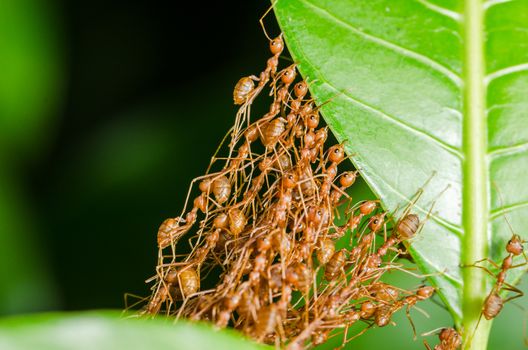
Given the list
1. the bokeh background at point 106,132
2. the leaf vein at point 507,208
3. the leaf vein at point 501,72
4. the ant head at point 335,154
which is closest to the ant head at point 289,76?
the ant head at point 335,154

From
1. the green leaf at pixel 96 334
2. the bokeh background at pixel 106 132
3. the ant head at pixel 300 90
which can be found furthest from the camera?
the bokeh background at pixel 106 132

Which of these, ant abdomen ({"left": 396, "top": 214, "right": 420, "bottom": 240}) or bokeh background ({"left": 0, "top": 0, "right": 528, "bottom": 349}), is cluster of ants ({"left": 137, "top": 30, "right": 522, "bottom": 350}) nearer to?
ant abdomen ({"left": 396, "top": 214, "right": 420, "bottom": 240})

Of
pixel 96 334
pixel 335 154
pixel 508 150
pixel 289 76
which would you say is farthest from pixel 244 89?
pixel 96 334

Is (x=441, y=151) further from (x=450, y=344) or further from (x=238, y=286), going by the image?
(x=238, y=286)

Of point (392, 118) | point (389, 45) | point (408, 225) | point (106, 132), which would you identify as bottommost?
point (408, 225)

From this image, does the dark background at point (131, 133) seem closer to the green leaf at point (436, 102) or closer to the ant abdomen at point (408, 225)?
the green leaf at point (436, 102)

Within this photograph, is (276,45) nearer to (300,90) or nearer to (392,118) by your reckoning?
(300,90)
